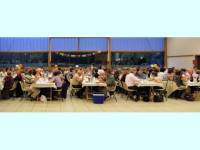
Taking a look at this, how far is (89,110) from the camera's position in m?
7.06

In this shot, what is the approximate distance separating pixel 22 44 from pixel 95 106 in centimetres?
966

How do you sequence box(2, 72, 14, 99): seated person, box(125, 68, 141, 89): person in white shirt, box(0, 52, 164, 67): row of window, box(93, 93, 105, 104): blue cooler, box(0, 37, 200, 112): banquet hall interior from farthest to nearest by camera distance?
box(0, 52, 164, 67): row of window, box(2, 72, 14, 99): seated person, box(125, 68, 141, 89): person in white shirt, box(93, 93, 105, 104): blue cooler, box(0, 37, 200, 112): banquet hall interior

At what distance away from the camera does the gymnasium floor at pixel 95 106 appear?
23.4 feet

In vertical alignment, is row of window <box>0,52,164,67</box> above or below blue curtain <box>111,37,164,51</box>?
below

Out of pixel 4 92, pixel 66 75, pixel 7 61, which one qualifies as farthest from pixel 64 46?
pixel 4 92

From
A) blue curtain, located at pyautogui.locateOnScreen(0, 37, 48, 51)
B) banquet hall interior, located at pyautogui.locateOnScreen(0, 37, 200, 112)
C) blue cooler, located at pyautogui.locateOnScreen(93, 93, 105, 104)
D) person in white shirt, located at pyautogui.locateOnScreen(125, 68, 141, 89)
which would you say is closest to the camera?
banquet hall interior, located at pyautogui.locateOnScreen(0, 37, 200, 112)

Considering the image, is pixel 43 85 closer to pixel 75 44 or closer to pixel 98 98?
pixel 98 98

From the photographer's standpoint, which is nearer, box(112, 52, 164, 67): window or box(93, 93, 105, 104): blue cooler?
box(93, 93, 105, 104): blue cooler

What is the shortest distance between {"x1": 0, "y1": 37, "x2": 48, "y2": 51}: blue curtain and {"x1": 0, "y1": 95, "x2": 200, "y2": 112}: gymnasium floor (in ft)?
25.2

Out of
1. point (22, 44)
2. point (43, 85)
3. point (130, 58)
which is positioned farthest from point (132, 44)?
point (43, 85)

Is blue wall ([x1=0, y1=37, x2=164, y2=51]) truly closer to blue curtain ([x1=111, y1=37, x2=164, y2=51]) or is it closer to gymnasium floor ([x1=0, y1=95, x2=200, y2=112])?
blue curtain ([x1=111, y1=37, x2=164, y2=51])

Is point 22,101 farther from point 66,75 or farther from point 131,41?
point 131,41

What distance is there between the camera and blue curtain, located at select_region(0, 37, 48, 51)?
15531mm

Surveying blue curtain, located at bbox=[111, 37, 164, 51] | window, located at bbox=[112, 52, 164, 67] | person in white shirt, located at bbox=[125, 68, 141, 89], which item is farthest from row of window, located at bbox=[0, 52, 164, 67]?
person in white shirt, located at bbox=[125, 68, 141, 89]
